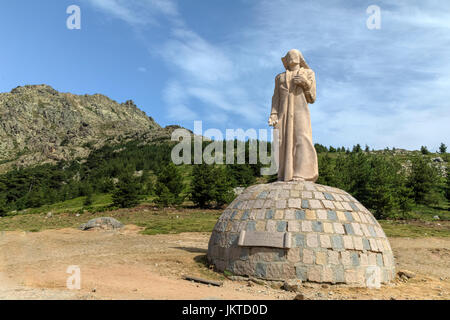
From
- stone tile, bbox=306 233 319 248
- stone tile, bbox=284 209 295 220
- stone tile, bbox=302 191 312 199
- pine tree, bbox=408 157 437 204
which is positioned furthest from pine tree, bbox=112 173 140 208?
pine tree, bbox=408 157 437 204

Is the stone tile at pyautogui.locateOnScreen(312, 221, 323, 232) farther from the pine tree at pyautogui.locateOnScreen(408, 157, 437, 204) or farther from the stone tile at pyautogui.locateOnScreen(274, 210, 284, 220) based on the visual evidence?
the pine tree at pyautogui.locateOnScreen(408, 157, 437, 204)

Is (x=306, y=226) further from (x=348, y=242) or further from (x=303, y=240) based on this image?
(x=348, y=242)

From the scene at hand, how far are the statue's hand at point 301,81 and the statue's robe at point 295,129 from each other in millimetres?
110

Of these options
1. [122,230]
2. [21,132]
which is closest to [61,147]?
[21,132]

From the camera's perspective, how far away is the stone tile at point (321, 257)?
9.00 metres

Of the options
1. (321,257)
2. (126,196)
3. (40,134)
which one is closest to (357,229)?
(321,257)

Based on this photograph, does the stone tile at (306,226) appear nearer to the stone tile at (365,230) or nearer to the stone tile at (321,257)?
the stone tile at (321,257)

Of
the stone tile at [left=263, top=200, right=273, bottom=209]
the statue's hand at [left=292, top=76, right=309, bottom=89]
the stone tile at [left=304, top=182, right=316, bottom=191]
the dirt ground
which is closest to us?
the dirt ground

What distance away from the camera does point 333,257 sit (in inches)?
358

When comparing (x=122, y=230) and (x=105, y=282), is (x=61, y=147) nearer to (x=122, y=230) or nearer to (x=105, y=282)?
(x=122, y=230)

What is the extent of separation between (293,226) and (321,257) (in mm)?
1177

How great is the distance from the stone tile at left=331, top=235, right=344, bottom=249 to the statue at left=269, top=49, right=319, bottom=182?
8.73 ft

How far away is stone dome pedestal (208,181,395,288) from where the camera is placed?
9.06 metres

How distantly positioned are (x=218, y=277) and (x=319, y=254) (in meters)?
3.31
